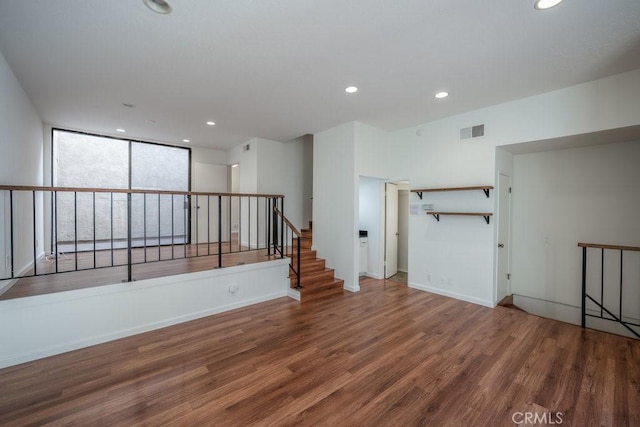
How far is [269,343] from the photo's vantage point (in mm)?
3043

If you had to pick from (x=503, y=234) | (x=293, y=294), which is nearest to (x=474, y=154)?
(x=503, y=234)

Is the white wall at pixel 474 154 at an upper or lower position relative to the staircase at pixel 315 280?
upper

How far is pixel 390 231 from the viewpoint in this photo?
5.95 m

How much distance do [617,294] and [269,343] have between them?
16.3 feet

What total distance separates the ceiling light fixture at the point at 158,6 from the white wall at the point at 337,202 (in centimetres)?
331

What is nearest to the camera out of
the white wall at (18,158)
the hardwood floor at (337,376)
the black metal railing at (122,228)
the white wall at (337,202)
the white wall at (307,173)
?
the hardwood floor at (337,376)

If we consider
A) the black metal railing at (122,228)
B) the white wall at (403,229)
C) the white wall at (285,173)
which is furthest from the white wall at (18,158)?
the white wall at (403,229)

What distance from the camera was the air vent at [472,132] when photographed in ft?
14.0

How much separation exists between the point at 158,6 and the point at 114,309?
317 centimetres

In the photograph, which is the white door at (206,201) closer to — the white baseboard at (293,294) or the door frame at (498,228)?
the white baseboard at (293,294)

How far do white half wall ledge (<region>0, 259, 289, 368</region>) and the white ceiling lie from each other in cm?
257

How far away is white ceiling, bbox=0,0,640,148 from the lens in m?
2.19

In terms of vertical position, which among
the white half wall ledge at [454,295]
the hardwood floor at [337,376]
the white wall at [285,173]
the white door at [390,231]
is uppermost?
the white wall at [285,173]

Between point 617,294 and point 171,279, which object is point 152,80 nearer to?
point 171,279
